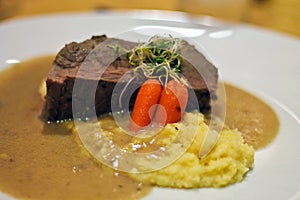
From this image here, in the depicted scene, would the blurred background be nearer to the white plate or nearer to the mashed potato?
the white plate

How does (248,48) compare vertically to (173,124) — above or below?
above

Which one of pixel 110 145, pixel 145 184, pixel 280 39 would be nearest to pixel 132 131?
pixel 110 145

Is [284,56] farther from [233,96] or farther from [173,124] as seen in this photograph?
[173,124]

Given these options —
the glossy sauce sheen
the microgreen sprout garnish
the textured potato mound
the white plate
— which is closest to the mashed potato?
the textured potato mound

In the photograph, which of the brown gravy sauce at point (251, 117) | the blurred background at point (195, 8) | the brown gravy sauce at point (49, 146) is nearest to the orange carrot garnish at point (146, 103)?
the brown gravy sauce at point (49, 146)

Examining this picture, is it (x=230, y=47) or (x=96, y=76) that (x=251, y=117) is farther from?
(x=96, y=76)

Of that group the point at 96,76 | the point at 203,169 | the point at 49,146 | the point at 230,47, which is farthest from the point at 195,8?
the point at 203,169

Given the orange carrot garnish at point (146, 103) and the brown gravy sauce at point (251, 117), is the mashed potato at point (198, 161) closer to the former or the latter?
the orange carrot garnish at point (146, 103)
